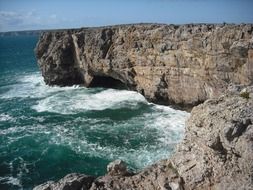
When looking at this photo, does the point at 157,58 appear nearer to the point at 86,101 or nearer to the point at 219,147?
the point at 86,101

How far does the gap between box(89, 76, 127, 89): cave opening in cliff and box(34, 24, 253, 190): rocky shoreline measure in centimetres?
18

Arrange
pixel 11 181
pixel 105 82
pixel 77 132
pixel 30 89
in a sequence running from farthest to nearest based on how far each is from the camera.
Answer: pixel 30 89 → pixel 105 82 → pixel 77 132 → pixel 11 181

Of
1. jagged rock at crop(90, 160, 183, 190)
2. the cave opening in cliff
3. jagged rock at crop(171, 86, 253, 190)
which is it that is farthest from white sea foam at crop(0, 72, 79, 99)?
jagged rock at crop(171, 86, 253, 190)

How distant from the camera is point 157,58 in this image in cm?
5144

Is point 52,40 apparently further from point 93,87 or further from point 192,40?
point 192,40

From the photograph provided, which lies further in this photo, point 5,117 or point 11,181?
point 5,117

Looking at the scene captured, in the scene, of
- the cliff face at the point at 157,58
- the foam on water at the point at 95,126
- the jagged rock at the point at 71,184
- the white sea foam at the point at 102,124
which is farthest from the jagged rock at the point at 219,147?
the cliff face at the point at 157,58

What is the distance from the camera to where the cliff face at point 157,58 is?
1665 inches

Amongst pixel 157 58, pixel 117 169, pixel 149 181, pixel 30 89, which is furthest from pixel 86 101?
pixel 149 181

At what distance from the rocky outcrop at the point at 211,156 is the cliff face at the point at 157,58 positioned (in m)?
24.8

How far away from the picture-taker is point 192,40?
4634cm

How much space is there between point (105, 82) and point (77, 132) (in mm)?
23805

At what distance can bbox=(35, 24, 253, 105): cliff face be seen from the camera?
4228cm

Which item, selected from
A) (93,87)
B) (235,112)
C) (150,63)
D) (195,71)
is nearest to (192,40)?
(195,71)
